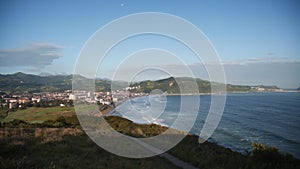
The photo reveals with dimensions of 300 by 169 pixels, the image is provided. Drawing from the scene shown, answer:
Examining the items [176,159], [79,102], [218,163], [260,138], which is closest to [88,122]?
[79,102]

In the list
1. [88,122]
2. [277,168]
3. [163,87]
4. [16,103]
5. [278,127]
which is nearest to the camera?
[277,168]

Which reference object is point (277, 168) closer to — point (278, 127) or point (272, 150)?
point (272, 150)

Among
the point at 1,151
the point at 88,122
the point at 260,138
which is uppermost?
the point at 1,151

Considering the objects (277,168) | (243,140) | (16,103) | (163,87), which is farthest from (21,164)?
(163,87)

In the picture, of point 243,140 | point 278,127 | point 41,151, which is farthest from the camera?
point 278,127

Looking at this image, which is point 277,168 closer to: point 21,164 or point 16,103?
point 21,164

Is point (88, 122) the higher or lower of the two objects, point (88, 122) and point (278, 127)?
the higher

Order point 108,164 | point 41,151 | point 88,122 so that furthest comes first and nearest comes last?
point 88,122
point 41,151
point 108,164

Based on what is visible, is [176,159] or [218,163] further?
[176,159]

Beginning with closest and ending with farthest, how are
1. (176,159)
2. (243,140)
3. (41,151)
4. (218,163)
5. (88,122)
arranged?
1. (41,151)
2. (218,163)
3. (176,159)
4. (88,122)
5. (243,140)
